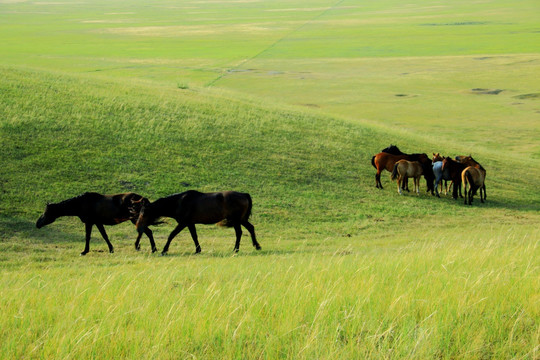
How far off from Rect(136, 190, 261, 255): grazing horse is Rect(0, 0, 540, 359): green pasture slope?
0.88 meters

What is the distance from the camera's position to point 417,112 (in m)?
56.7

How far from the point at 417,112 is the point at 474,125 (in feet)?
23.5

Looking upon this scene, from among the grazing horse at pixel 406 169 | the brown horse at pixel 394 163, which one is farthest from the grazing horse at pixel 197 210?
the brown horse at pixel 394 163

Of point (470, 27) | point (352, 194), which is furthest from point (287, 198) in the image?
point (470, 27)

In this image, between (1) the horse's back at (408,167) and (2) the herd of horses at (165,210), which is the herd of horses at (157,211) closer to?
(2) the herd of horses at (165,210)

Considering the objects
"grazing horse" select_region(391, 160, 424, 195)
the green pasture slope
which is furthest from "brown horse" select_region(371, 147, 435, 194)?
the green pasture slope

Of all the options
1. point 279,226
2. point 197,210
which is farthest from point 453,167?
point 197,210

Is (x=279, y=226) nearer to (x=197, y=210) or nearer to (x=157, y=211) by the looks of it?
(x=197, y=210)

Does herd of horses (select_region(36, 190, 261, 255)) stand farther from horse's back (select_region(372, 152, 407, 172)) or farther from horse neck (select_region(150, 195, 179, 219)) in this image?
horse's back (select_region(372, 152, 407, 172))

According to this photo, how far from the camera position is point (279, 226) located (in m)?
20.6

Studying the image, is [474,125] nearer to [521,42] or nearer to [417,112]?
[417,112]

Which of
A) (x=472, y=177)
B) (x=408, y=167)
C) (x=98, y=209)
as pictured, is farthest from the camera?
(x=408, y=167)

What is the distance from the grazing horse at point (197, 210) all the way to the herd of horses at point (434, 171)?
11.8 meters

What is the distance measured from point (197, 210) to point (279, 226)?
214 inches
